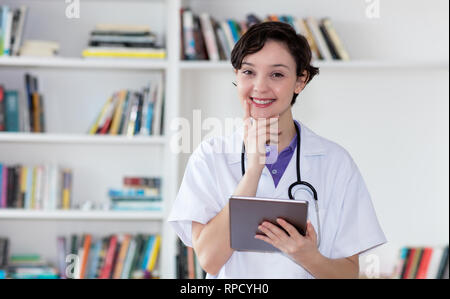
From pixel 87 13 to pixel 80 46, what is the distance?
0.12 metres

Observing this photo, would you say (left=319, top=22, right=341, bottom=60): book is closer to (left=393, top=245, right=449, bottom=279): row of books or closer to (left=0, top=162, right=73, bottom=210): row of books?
(left=393, top=245, right=449, bottom=279): row of books

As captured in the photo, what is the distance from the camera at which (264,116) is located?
32.1 inches

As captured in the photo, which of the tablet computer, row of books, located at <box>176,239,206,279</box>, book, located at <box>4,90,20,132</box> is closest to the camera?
the tablet computer

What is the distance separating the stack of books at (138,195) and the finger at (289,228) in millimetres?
1378

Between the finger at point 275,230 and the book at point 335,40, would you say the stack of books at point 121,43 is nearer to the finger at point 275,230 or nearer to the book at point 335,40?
the book at point 335,40

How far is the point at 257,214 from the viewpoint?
2.43 ft

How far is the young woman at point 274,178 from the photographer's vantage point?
2.65 feet

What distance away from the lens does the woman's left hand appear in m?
0.74

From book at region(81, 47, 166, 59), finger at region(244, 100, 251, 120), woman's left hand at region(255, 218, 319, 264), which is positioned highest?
book at region(81, 47, 166, 59)

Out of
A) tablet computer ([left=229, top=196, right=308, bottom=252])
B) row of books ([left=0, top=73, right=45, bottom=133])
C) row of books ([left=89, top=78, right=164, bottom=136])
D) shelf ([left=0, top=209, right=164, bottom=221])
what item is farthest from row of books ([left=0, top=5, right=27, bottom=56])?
tablet computer ([left=229, top=196, right=308, bottom=252])

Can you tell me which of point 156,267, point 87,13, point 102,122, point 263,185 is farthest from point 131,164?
point 263,185

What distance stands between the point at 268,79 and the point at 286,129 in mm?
81

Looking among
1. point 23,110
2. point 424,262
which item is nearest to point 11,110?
point 23,110

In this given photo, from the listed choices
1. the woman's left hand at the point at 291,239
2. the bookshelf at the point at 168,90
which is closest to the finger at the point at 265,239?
the woman's left hand at the point at 291,239
